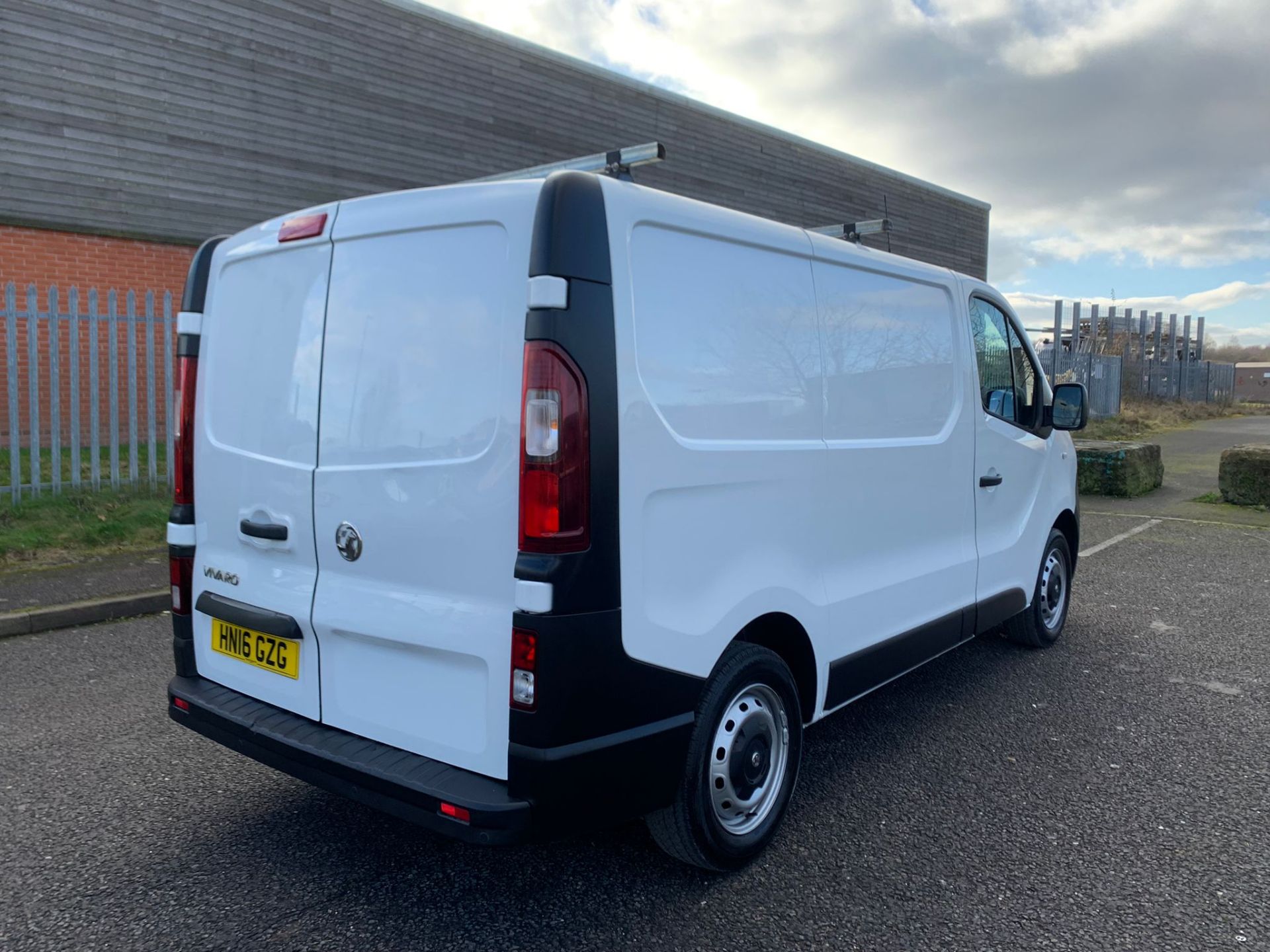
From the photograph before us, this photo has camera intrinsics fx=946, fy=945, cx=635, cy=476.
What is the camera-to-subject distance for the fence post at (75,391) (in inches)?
320

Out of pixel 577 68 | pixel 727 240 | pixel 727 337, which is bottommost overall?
pixel 727 337

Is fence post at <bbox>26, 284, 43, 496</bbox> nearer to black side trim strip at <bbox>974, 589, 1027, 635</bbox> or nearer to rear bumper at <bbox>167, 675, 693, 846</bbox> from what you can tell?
rear bumper at <bbox>167, 675, 693, 846</bbox>

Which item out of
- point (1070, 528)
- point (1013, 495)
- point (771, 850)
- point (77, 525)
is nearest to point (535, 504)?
point (771, 850)

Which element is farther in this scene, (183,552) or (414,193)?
(183,552)

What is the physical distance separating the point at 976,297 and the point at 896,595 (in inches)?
62.4

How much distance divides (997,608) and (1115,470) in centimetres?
864

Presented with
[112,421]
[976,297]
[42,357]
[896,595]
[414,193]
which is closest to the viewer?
[414,193]

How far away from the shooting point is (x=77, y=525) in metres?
7.50

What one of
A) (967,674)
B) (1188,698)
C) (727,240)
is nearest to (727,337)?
(727,240)

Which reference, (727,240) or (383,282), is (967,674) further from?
(383,282)

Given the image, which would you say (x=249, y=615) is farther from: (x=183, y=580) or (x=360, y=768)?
(x=360, y=768)

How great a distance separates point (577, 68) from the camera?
17000mm

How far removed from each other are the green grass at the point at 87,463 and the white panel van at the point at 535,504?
630 centimetres

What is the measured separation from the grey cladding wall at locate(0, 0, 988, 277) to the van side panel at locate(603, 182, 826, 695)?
11.9m
